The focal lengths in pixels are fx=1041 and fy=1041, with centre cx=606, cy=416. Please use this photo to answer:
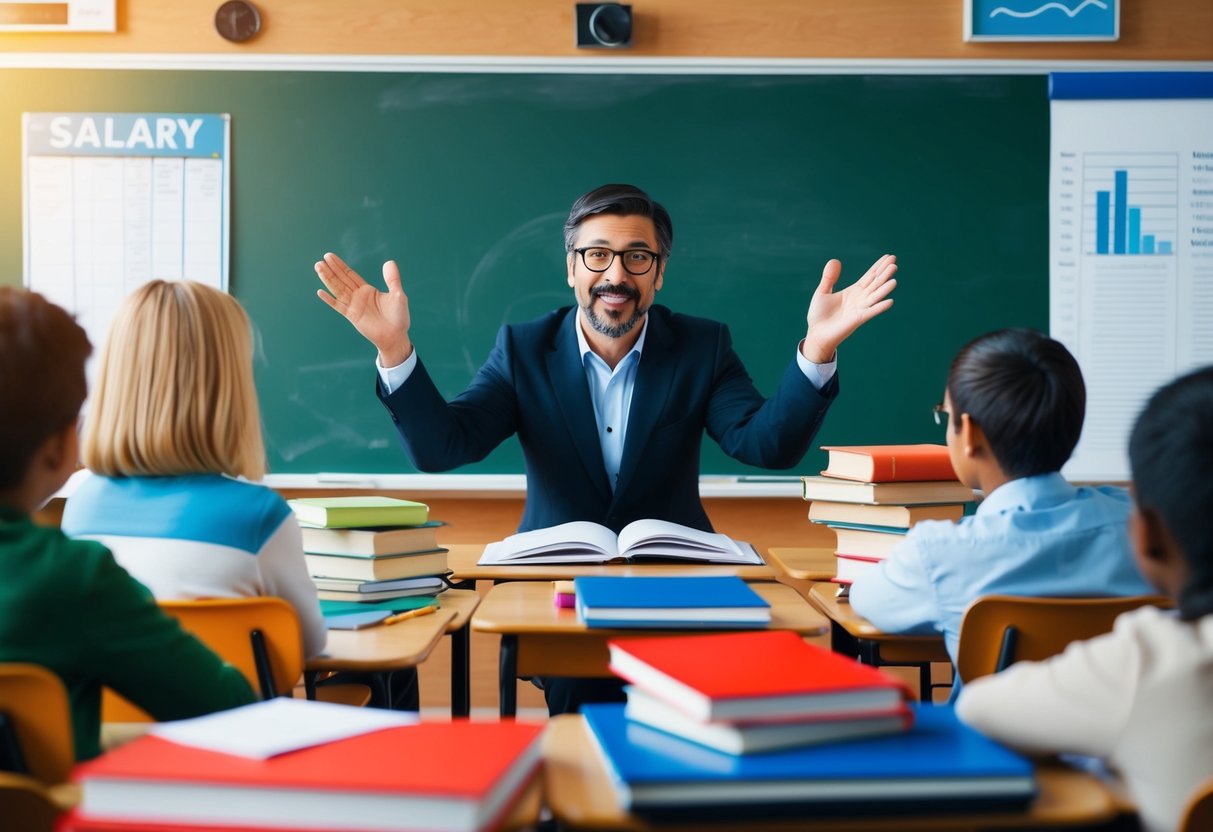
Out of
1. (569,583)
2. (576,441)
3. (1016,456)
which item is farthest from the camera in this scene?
(576,441)

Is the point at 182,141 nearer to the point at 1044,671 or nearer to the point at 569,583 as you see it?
the point at 569,583

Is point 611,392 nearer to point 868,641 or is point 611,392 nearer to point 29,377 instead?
point 868,641

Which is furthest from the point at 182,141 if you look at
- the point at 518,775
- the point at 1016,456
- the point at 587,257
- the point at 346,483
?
the point at 518,775

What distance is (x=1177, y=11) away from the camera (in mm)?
3756

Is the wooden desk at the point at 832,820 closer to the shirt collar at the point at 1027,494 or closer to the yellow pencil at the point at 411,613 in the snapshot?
the shirt collar at the point at 1027,494

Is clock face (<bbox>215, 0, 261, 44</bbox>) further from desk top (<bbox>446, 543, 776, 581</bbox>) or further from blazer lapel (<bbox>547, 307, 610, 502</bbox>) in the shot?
desk top (<bbox>446, 543, 776, 581</bbox>)

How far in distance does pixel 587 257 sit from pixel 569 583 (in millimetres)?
1208

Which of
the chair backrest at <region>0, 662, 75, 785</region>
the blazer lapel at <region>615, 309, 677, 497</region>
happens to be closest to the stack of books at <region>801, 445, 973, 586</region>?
the blazer lapel at <region>615, 309, 677, 497</region>

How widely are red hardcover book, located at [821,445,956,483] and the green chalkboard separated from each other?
160 centimetres

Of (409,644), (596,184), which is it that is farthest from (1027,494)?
(596,184)

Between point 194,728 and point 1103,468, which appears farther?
point 1103,468

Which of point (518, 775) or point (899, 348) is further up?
point (899, 348)

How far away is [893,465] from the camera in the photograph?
2072 millimetres

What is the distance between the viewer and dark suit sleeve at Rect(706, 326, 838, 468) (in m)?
2.45
